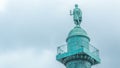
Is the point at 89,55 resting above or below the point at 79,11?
below

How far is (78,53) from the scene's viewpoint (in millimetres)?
60375

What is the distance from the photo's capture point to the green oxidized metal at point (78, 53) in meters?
60.8

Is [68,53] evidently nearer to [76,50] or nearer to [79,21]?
[76,50]

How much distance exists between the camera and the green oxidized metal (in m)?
60.8

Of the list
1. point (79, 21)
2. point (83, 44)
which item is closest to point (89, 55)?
point (83, 44)

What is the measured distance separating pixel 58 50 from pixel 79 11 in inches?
258

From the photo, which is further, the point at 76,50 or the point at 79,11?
the point at 79,11

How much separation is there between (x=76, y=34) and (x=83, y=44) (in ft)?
5.71

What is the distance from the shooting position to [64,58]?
61.5 metres

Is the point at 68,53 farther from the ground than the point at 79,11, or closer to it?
closer to it

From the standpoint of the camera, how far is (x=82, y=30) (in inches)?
2491

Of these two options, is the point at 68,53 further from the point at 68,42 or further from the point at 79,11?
the point at 79,11

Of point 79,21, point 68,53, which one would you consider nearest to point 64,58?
point 68,53

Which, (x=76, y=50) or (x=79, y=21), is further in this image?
(x=79, y=21)
